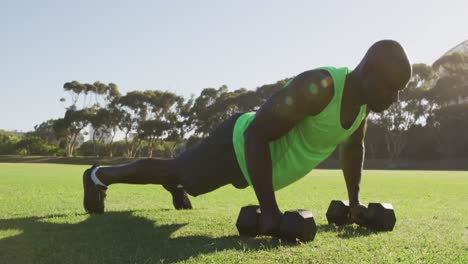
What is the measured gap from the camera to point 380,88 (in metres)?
2.93

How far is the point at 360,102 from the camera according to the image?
10.2 feet

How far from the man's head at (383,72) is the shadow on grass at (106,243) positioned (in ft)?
3.98

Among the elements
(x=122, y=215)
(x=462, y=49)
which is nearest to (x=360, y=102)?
(x=122, y=215)

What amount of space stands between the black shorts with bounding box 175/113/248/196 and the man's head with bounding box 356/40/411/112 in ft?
3.94

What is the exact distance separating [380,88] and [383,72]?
0.11 meters

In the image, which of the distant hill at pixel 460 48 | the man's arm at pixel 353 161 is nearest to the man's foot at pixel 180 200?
the man's arm at pixel 353 161

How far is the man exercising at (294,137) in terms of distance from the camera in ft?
9.59

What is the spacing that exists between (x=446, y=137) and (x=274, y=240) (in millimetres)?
49826

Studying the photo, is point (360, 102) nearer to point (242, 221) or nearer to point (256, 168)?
point (256, 168)

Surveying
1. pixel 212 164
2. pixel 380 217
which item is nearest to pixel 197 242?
pixel 212 164

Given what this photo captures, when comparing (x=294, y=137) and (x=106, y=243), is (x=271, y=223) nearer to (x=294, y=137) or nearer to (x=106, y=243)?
(x=294, y=137)

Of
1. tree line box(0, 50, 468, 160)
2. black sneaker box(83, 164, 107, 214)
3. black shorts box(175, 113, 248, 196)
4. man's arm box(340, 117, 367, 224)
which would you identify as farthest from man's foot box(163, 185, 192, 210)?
tree line box(0, 50, 468, 160)

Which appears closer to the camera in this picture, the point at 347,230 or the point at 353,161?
the point at 347,230

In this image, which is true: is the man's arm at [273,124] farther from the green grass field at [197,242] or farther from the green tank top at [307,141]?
the green grass field at [197,242]
